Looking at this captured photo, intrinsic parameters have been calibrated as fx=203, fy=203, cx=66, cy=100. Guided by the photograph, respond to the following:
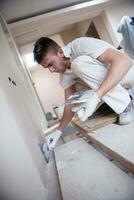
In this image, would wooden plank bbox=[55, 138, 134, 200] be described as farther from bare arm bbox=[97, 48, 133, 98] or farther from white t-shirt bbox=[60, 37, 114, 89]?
white t-shirt bbox=[60, 37, 114, 89]

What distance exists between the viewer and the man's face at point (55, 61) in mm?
1523

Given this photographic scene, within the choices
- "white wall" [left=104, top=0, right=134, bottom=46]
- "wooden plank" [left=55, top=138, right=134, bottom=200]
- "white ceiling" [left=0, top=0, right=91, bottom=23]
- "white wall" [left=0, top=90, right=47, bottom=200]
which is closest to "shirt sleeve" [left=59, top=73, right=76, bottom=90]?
"wooden plank" [left=55, top=138, right=134, bottom=200]

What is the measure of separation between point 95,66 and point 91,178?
30.5 inches

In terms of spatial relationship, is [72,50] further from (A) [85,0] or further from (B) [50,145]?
(A) [85,0]

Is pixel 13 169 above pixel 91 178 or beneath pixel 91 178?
above

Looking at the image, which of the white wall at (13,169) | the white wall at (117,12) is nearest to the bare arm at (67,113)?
the white wall at (13,169)

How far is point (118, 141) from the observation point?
1077 millimetres

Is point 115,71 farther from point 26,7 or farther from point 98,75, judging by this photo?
point 26,7

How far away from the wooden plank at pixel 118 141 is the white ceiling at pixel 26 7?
7.68 ft

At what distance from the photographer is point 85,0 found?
3.39 metres

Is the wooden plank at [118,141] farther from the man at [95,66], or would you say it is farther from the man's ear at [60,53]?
the man's ear at [60,53]

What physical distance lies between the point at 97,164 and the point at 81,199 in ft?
0.97

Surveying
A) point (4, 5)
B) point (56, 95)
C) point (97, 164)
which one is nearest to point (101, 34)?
point (4, 5)

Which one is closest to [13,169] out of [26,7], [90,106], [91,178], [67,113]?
[91,178]
